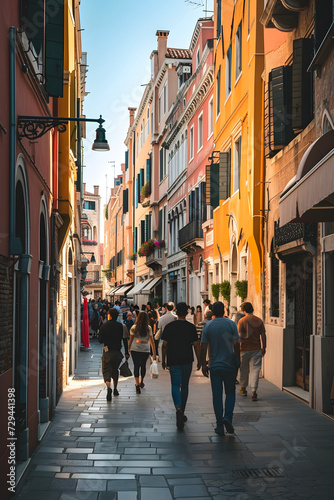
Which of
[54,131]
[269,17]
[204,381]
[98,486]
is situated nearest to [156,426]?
[98,486]

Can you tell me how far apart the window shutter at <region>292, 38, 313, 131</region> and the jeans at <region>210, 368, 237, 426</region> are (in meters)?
5.58

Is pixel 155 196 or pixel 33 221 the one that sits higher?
pixel 155 196

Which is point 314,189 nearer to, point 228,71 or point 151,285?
point 228,71

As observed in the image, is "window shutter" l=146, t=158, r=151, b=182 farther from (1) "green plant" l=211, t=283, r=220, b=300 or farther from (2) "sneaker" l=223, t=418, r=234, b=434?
(2) "sneaker" l=223, t=418, r=234, b=434

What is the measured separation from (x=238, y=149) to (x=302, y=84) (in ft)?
24.4

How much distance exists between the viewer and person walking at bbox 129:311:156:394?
46.7 feet

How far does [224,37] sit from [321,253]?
1302 cm

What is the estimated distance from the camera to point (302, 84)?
1342 centimetres

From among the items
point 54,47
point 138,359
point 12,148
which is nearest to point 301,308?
point 138,359

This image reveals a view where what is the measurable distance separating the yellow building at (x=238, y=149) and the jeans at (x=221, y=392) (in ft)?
22.9

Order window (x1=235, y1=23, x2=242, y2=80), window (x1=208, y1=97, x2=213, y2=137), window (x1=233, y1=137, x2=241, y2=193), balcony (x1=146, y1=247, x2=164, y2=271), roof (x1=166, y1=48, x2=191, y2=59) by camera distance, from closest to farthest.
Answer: window (x1=235, y1=23, x2=242, y2=80), window (x1=233, y1=137, x2=241, y2=193), window (x1=208, y1=97, x2=213, y2=137), roof (x1=166, y1=48, x2=191, y2=59), balcony (x1=146, y1=247, x2=164, y2=271)

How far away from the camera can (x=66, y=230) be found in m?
12.9

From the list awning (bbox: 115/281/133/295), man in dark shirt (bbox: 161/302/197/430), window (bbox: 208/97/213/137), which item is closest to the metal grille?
man in dark shirt (bbox: 161/302/197/430)

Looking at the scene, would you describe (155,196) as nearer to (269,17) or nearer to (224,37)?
(224,37)
